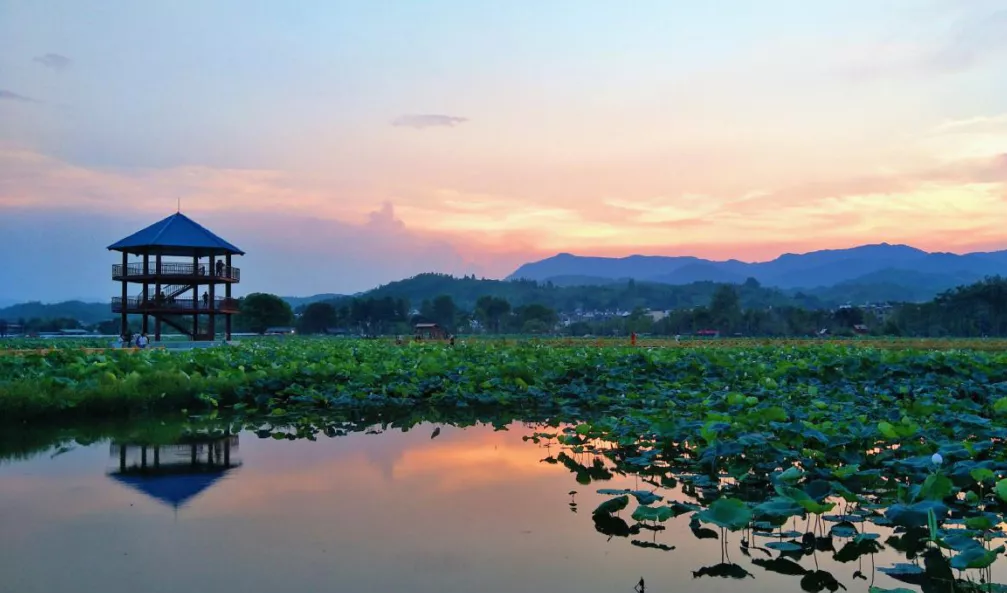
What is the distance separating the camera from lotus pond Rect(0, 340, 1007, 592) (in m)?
4.29

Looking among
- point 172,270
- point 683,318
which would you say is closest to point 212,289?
point 172,270

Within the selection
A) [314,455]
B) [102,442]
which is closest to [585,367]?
[314,455]

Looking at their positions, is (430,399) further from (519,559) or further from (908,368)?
(908,368)

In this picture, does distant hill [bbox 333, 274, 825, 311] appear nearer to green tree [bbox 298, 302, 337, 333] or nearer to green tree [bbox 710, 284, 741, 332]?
green tree [bbox 298, 302, 337, 333]

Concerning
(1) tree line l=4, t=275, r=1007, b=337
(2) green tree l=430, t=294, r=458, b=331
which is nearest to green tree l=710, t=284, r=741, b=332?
(1) tree line l=4, t=275, r=1007, b=337

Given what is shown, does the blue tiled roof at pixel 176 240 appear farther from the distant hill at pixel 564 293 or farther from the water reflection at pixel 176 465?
the distant hill at pixel 564 293

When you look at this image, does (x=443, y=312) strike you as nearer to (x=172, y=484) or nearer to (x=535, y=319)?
(x=535, y=319)

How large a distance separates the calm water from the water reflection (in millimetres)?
38

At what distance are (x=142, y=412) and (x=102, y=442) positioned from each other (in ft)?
7.00

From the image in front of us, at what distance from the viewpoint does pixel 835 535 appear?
464cm

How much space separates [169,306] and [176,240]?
2.58m

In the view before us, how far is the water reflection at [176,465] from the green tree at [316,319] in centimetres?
6607

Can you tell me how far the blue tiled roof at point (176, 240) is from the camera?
24.8m

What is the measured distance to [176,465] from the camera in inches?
293
